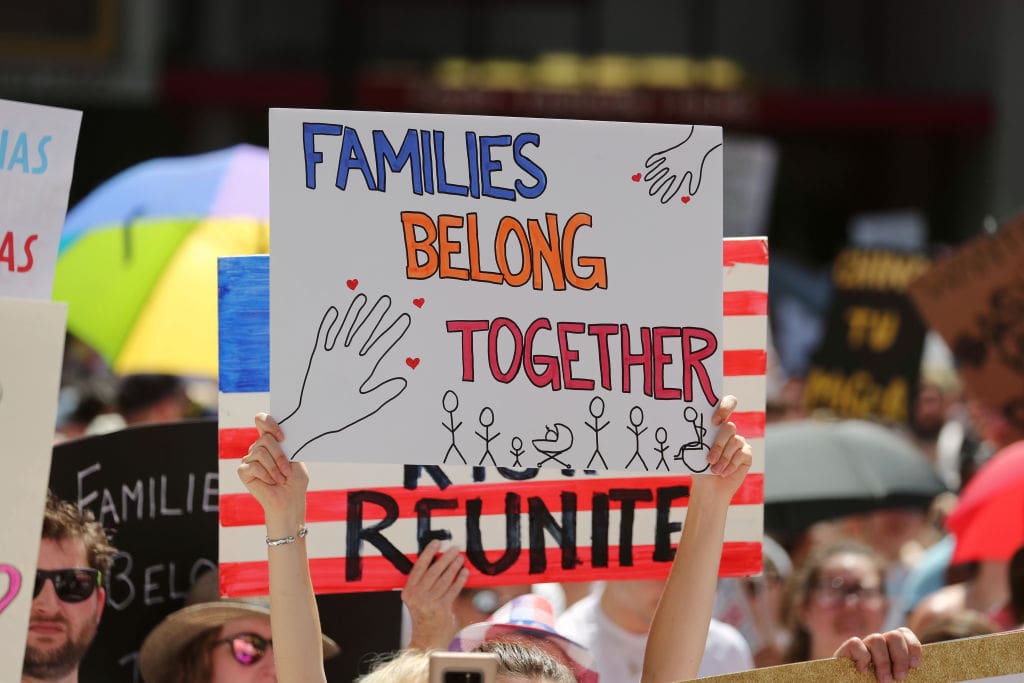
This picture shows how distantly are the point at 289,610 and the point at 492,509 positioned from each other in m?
0.70

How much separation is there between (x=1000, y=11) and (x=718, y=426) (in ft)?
→ 65.0

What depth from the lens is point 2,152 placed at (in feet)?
9.20

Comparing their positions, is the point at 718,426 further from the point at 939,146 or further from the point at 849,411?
the point at 939,146

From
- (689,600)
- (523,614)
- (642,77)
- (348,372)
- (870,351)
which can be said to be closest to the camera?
(348,372)

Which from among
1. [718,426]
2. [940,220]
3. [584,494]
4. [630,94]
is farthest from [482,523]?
[940,220]

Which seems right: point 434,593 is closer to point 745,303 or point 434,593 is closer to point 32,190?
point 745,303

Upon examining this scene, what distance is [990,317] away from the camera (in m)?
5.28

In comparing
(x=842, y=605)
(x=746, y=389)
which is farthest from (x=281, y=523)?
(x=842, y=605)

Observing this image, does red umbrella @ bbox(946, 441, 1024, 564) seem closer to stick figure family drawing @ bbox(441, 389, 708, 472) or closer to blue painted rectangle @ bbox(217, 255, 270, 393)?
stick figure family drawing @ bbox(441, 389, 708, 472)

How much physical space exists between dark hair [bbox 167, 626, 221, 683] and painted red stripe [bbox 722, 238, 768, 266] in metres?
1.33

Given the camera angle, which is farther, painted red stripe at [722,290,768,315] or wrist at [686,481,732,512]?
painted red stripe at [722,290,768,315]

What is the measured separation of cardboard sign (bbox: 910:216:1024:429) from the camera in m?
5.20

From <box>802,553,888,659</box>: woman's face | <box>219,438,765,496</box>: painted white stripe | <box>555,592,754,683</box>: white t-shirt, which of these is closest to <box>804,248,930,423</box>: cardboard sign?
<box>802,553,888,659</box>: woman's face

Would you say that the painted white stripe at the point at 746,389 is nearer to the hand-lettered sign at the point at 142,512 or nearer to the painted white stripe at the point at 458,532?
the painted white stripe at the point at 458,532
